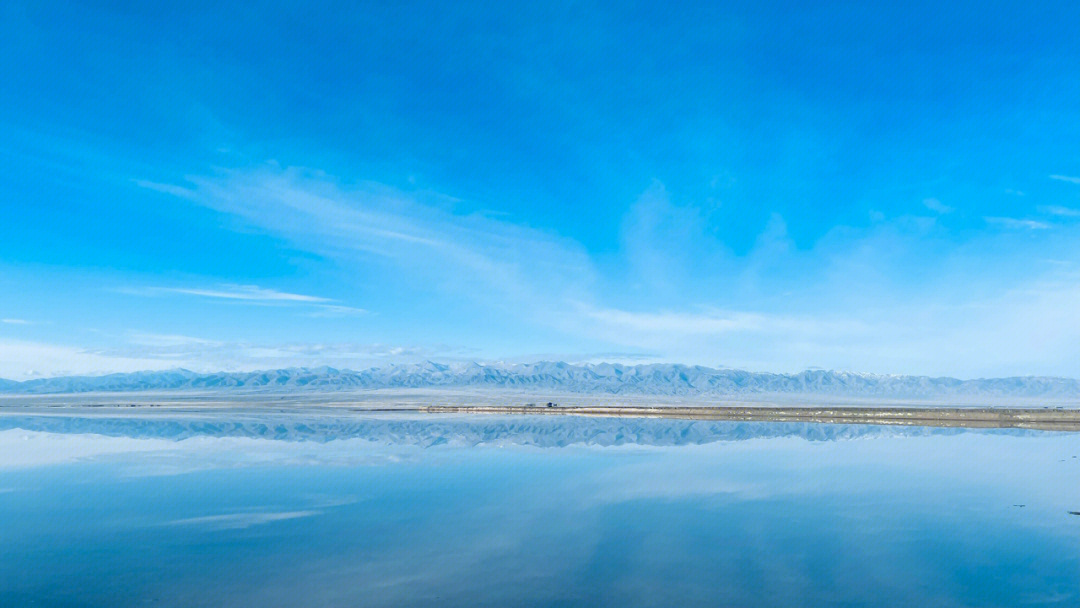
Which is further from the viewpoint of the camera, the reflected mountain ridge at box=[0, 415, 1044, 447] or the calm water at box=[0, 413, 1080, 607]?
the reflected mountain ridge at box=[0, 415, 1044, 447]

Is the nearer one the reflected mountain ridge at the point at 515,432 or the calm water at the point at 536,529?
the calm water at the point at 536,529

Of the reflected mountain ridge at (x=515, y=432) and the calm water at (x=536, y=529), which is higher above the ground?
the reflected mountain ridge at (x=515, y=432)

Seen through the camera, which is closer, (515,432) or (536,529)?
(536,529)

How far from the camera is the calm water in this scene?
34.6 feet

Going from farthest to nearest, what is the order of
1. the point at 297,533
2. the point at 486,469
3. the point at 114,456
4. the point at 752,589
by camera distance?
the point at 114,456
the point at 486,469
the point at 297,533
the point at 752,589

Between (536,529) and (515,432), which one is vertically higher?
(515,432)

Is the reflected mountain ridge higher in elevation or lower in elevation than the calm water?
higher

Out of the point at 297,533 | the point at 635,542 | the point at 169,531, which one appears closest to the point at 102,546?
the point at 169,531

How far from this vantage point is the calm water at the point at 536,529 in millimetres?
10531

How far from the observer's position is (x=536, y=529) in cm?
1456

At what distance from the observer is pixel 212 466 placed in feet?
82.3

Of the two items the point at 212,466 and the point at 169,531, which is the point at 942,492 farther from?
the point at 212,466

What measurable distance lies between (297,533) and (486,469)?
10.7 m

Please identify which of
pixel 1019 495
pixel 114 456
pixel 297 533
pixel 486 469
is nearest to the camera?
pixel 297 533
